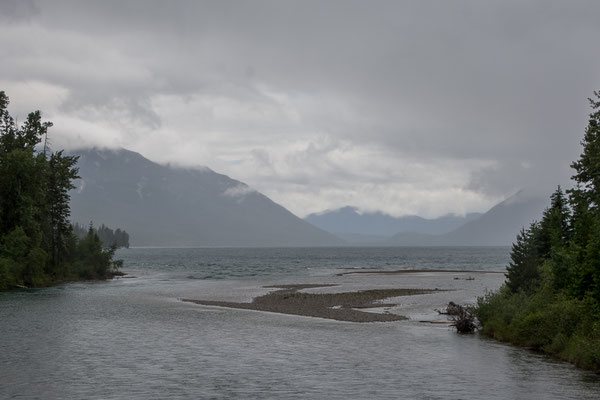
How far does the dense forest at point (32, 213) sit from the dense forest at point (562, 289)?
69032 mm

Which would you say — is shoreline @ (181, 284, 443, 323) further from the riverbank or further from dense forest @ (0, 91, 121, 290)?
dense forest @ (0, 91, 121, 290)

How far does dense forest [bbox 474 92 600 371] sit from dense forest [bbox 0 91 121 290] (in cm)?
6903

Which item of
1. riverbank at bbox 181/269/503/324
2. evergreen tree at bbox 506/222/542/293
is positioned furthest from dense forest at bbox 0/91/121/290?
evergreen tree at bbox 506/222/542/293

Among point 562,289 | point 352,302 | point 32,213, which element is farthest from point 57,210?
point 562,289

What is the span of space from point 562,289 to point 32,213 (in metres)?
76.3

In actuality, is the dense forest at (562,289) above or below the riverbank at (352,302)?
above

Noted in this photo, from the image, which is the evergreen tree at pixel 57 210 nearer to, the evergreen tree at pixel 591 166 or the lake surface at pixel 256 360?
the lake surface at pixel 256 360

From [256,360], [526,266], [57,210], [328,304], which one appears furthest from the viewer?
[57,210]

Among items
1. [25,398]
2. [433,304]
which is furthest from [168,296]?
[25,398]

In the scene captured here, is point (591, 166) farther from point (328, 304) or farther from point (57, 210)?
point (57, 210)

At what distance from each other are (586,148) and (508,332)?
77.9ft

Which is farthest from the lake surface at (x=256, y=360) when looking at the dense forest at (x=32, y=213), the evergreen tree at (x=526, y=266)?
the dense forest at (x=32, y=213)

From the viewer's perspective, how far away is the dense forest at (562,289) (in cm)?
3281

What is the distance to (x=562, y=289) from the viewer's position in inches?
1517
